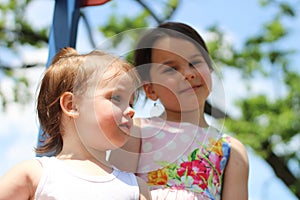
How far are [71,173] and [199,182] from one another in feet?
1.62

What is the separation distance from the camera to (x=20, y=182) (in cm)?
119

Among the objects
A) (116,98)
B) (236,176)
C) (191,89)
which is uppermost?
(116,98)

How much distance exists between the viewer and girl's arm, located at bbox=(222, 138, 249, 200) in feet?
5.49

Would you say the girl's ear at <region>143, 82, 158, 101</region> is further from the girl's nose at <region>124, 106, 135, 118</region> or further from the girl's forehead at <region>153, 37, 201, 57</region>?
the girl's nose at <region>124, 106, 135, 118</region>

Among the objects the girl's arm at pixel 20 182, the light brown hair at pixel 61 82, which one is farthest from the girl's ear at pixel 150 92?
the girl's arm at pixel 20 182

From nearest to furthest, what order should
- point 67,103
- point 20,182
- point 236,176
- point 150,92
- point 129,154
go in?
point 20,182
point 67,103
point 129,154
point 150,92
point 236,176

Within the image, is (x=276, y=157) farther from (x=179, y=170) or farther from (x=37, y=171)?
(x=37, y=171)

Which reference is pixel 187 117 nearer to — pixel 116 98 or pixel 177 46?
pixel 177 46

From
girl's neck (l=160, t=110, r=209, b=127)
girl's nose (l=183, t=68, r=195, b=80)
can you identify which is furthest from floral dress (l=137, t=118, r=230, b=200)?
girl's nose (l=183, t=68, r=195, b=80)

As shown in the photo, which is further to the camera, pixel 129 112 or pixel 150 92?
pixel 150 92

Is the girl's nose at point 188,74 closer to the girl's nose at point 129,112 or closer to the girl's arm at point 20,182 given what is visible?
the girl's nose at point 129,112

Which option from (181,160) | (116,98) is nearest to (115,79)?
Result: (116,98)

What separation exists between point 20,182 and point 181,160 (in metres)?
0.58

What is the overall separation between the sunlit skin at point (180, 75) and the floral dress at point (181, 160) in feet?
0.21
